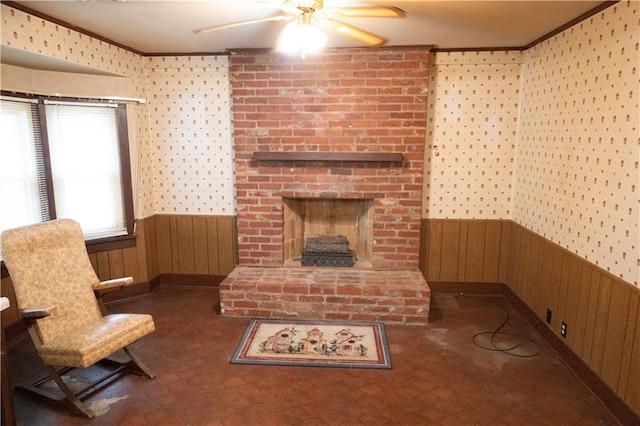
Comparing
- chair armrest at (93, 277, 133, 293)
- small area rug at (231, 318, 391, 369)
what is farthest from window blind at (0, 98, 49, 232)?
small area rug at (231, 318, 391, 369)

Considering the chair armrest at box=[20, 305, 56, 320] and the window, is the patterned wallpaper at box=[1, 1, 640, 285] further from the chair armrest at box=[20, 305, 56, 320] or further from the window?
the chair armrest at box=[20, 305, 56, 320]

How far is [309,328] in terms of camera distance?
11.3 feet

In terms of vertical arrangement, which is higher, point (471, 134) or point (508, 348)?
point (471, 134)

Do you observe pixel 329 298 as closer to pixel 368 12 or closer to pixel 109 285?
pixel 109 285

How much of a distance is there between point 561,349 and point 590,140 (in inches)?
60.4

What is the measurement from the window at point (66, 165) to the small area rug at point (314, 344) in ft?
6.07

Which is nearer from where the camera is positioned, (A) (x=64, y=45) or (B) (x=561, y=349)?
(B) (x=561, y=349)

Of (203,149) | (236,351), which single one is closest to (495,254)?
(236,351)

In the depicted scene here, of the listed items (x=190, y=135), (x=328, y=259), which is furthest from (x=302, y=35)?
(x=190, y=135)

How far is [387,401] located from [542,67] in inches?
119

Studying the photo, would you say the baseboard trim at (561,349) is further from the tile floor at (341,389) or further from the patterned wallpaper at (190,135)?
the patterned wallpaper at (190,135)

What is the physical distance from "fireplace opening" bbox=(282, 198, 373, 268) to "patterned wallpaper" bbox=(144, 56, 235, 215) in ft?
2.37

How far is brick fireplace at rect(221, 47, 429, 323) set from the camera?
12.2ft

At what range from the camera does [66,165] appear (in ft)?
12.0
